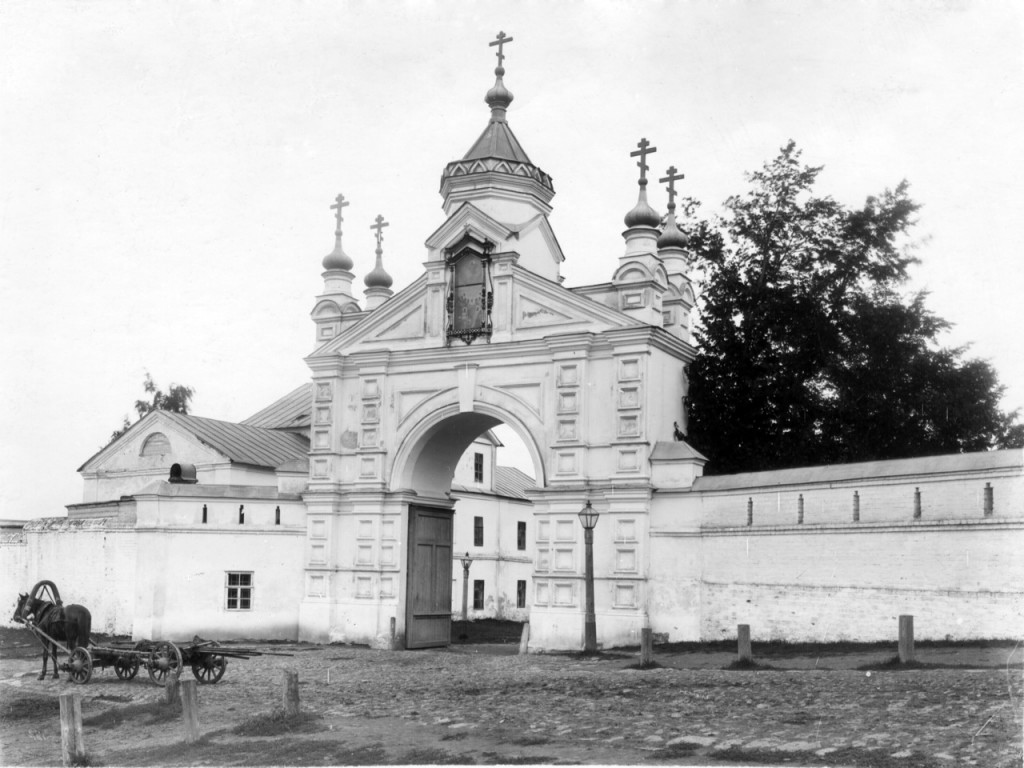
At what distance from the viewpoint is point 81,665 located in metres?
17.8

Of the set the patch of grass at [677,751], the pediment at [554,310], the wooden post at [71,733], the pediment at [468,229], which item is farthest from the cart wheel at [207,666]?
the pediment at [468,229]

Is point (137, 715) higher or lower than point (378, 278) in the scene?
lower

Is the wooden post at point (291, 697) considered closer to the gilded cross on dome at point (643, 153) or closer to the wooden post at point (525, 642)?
the wooden post at point (525, 642)

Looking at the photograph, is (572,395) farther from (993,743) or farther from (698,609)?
(993,743)

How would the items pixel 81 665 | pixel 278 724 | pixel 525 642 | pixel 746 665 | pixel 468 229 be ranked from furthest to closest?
pixel 468 229, pixel 525 642, pixel 81 665, pixel 746 665, pixel 278 724

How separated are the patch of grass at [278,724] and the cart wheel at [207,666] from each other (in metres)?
3.79

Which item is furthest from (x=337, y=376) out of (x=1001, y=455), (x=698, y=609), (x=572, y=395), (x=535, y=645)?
(x=1001, y=455)

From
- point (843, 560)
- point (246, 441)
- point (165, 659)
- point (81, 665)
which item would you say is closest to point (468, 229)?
point (843, 560)

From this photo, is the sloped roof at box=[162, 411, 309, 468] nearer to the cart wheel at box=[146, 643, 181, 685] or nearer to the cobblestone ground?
the cobblestone ground

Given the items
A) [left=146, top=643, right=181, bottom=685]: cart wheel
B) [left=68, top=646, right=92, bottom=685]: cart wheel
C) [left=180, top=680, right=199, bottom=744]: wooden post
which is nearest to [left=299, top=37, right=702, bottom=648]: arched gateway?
[left=68, top=646, right=92, bottom=685]: cart wheel

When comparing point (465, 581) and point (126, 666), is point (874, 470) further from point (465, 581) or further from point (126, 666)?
point (465, 581)

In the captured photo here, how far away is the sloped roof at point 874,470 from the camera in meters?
17.6

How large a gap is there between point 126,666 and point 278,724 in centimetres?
579

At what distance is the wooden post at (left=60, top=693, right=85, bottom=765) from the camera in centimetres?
1155
